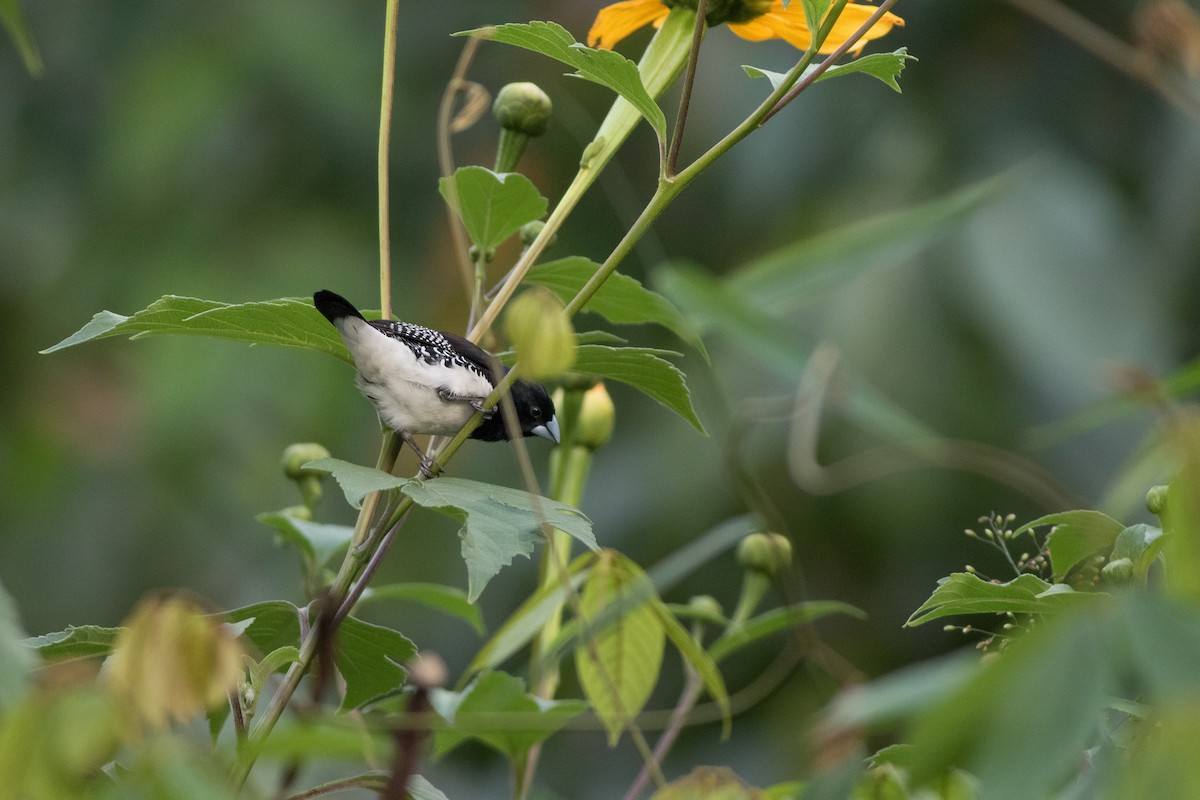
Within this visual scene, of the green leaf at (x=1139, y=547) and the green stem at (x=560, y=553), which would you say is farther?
the green stem at (x=560, y=553)

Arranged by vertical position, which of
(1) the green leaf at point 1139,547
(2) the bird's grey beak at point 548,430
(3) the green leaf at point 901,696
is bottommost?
(2) the bird's grey beak at point 548,430

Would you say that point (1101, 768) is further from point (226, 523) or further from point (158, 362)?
point (226, 523)

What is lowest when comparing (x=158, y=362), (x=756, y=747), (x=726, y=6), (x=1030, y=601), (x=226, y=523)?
(x=756, y=747)

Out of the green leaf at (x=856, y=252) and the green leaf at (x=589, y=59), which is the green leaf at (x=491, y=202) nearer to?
the green leaf at (x=589, y=59)

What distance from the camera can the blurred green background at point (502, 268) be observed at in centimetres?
365

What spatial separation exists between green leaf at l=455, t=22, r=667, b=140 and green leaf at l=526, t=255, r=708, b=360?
11 cm

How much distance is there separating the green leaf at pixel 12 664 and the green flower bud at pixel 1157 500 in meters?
0.50

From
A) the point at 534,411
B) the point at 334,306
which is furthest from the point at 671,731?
the point at 534,411

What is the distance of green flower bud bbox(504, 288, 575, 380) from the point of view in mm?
420

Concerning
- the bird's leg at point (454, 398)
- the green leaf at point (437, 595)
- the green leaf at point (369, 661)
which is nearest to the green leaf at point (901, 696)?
the green leaf at point (369, 661)

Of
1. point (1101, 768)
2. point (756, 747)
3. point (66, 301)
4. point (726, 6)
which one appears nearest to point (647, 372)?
point (726, 6)

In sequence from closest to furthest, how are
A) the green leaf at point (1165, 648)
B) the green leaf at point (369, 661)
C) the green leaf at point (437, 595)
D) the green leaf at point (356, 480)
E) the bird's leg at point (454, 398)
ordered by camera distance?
the green leaf at point (1165, 648) → the green leaf at point (356, 480) → the green leaf at point (369, 661) → the green leaf at point (437, 595) → the bird's leg at point (454, 398)

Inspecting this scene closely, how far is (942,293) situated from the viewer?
3893 mm

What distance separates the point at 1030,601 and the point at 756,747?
356cm
